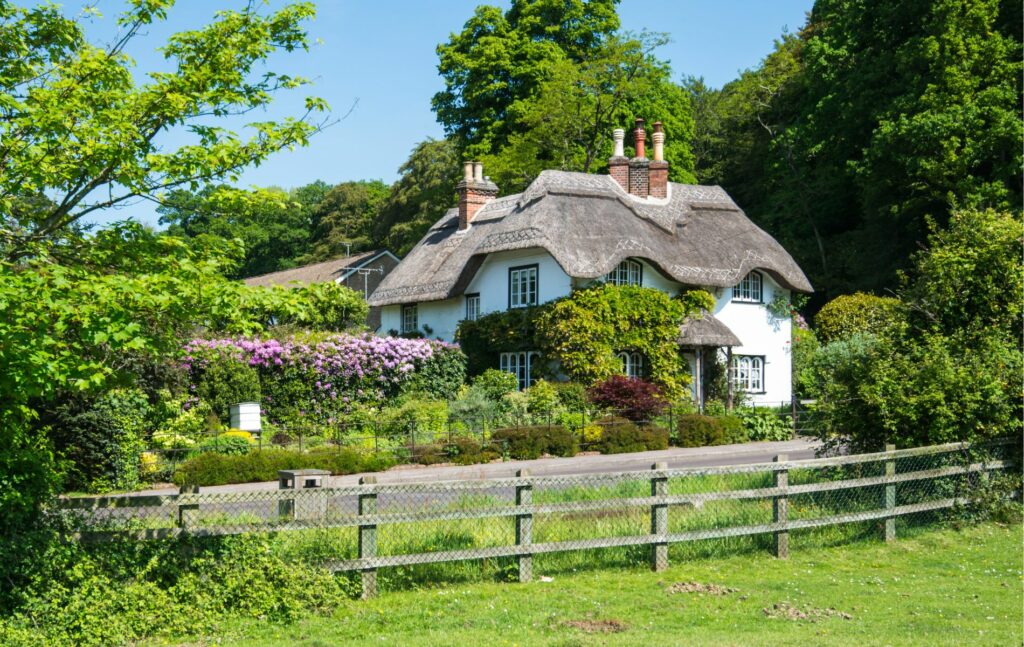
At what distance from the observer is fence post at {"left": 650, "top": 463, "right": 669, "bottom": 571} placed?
40.8ft

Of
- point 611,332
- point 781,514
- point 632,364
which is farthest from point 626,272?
point 781,514

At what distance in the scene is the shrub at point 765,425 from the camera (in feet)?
103

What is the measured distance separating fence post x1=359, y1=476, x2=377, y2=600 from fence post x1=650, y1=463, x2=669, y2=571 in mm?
3253

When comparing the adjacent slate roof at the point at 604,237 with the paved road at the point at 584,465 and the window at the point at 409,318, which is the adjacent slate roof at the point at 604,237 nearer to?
the window at the point at 409,318

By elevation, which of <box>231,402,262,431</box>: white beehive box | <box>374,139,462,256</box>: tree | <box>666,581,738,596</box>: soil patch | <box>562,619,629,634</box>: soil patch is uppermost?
<box>374,139,462,256</box>: tree

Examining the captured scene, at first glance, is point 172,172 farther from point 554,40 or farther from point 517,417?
point 554,40

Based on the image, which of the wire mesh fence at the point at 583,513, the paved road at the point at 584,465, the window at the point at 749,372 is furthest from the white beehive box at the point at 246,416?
the window at the point at 749,372

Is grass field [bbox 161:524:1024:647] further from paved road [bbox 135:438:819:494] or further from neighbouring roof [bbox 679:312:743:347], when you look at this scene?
neighbouring roof [bbox 679:312:743:347]

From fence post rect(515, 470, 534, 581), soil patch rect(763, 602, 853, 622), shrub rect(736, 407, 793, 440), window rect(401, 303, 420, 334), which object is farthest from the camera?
window rect(401, 303, 420, 334)

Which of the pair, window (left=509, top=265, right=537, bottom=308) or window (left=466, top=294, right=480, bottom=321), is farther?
window (left=466, top=294, right=480, bottom=321)

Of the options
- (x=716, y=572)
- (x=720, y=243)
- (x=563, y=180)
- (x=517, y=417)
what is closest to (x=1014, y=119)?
(x=720, y=243)

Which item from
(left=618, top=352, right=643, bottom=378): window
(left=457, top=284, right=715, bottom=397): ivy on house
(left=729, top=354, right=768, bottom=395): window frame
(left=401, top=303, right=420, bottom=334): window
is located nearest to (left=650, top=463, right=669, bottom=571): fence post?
(left=457, top=284, right=715, bottom=397): ivy on house

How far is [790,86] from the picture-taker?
55938 mm

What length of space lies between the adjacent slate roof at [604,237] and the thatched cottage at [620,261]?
0.05 metres
